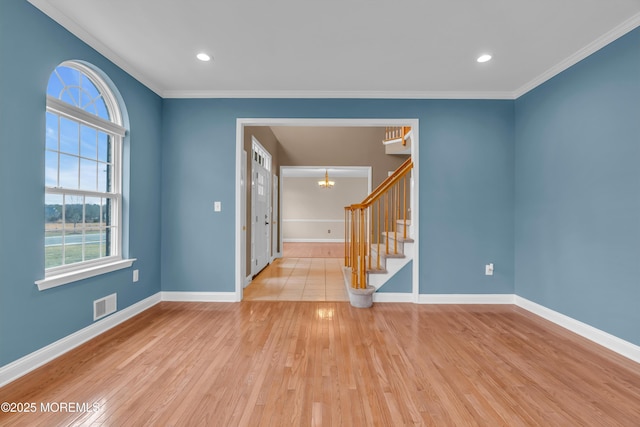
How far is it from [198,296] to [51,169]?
201 centimetres

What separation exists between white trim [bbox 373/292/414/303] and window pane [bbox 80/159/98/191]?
3.16 meters

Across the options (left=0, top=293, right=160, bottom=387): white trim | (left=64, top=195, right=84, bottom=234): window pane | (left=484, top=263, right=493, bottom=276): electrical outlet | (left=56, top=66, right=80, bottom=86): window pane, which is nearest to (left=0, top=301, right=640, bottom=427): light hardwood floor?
(left=0, top=293, right=160, bottom=387): white trim

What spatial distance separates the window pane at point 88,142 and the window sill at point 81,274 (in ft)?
3.27

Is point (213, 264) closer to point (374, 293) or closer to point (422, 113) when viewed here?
point (374, 293)

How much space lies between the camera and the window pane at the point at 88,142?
2.55m

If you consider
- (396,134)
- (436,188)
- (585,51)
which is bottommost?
Answer: (436,188)

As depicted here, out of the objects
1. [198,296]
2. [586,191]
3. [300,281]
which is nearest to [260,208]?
[300,281]

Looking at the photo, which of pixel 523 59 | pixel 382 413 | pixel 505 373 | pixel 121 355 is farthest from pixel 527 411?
pixel 523 59

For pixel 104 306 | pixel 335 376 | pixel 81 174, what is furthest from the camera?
pixel 104 306

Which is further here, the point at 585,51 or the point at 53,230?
Answer: the point at 585,51

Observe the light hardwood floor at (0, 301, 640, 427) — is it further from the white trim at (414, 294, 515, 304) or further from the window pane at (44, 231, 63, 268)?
the window pane at (44, 231, 63, 268)

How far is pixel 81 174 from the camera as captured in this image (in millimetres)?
2535

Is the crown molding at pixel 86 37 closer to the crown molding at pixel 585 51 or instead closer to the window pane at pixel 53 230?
the window pane at pixel 53 230

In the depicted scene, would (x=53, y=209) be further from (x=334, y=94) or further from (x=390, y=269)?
(x=390, y=269)
